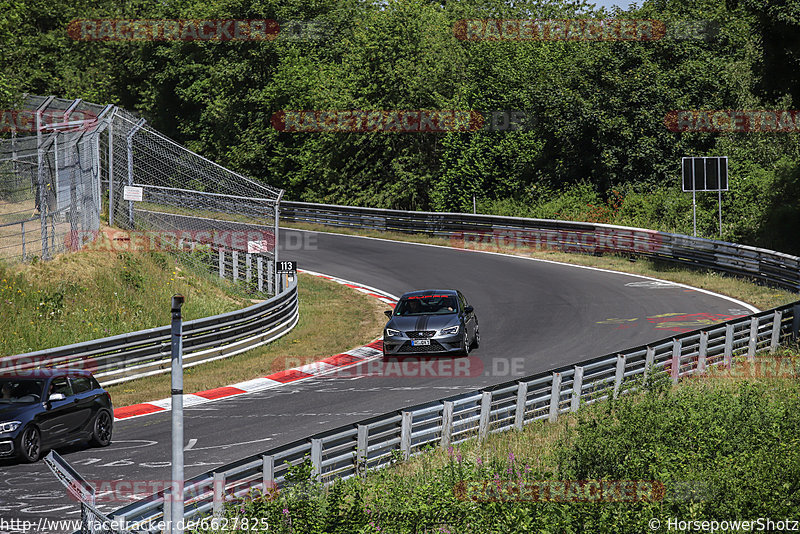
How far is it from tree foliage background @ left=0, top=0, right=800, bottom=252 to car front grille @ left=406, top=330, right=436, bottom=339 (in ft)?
48.8

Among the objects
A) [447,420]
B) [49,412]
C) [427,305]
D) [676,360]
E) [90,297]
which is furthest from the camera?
[90,297]

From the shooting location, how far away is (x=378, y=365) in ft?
69.2

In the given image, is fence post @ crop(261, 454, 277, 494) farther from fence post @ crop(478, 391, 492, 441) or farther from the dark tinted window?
the dark tinted window

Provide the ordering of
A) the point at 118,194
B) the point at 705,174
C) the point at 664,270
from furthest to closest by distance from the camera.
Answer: the point at 664,270, the point at 705,174, the point at 118,194

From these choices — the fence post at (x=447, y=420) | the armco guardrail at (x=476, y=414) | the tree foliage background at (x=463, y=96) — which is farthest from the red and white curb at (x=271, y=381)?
the tree foliage background at (x=463, y=96)

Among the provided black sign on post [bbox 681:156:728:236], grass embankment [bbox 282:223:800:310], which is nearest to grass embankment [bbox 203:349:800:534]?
grass embankment [bbox 282:223:800:310]

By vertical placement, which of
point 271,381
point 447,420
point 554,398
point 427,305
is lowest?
point 271,381

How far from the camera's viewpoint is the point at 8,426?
13.2 metres

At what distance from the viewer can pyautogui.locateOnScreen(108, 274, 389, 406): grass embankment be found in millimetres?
19625

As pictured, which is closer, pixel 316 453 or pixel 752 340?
pixel 316 453

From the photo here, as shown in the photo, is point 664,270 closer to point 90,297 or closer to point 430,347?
point 430,347

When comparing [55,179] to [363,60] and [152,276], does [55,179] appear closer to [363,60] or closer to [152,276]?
[152,276]

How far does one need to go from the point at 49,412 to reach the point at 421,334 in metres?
8.94

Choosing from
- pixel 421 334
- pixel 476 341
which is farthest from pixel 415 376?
pixel 476 341
